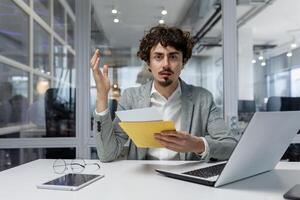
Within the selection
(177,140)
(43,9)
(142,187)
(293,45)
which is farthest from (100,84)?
(293,45)

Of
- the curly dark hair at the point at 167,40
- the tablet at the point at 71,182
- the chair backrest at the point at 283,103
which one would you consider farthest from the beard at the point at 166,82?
the chair backrest at the point at 283,103

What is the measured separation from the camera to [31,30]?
9.20 ft

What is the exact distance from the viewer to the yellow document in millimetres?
1007

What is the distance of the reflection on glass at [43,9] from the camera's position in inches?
112

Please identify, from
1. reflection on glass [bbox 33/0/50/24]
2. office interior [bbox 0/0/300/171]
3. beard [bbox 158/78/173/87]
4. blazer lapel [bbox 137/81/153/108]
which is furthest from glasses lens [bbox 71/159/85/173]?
reflection on glass [bbox 33/0/50/24]

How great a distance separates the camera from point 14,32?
2.76 meters

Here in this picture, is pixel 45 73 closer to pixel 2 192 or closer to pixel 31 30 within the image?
pixel 31 30

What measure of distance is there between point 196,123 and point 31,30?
194 cm

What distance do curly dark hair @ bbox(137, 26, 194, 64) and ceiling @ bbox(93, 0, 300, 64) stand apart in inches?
45.8

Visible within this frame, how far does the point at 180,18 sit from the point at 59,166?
1891 mm

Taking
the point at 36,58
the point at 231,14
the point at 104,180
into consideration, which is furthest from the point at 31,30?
the point at 104,180

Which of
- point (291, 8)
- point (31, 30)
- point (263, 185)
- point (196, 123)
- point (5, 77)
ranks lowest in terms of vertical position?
point (263, 185)

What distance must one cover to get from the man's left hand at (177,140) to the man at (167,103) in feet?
0.44

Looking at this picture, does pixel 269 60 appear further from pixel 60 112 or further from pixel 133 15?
pixel 60 112
